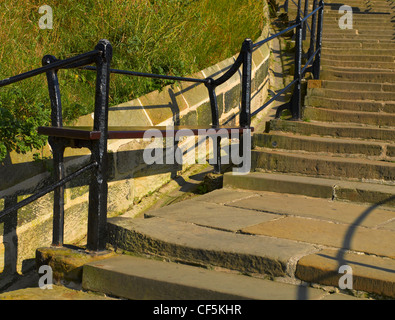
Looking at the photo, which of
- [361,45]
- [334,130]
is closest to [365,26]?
[361,45]

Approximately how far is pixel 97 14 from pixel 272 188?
2868 millimetres

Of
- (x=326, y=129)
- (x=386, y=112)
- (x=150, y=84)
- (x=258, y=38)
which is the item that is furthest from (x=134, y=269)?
(x=258, y=38)

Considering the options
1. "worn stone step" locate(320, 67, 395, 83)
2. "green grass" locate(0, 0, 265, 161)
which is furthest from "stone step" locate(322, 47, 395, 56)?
"green grass" locate(0, 0, 265, 161)

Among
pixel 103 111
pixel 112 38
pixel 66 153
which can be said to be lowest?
pixel 66 153

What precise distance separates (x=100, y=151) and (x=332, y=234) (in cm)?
141

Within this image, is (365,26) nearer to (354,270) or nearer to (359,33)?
(359,33)

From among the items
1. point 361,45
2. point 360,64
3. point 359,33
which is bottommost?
point 360,64

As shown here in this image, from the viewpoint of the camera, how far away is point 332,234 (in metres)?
3.23

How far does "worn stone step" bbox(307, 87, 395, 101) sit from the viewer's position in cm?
595

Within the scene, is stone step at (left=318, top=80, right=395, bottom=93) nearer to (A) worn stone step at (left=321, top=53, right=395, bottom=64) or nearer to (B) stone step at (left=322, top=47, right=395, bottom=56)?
(A) worn stone step at (left=321, top=53, right=395, bottom=64)

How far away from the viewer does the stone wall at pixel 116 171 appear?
143 inches

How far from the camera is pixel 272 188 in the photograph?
4383mm

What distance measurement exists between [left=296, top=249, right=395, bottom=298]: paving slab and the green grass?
214 centimetres
